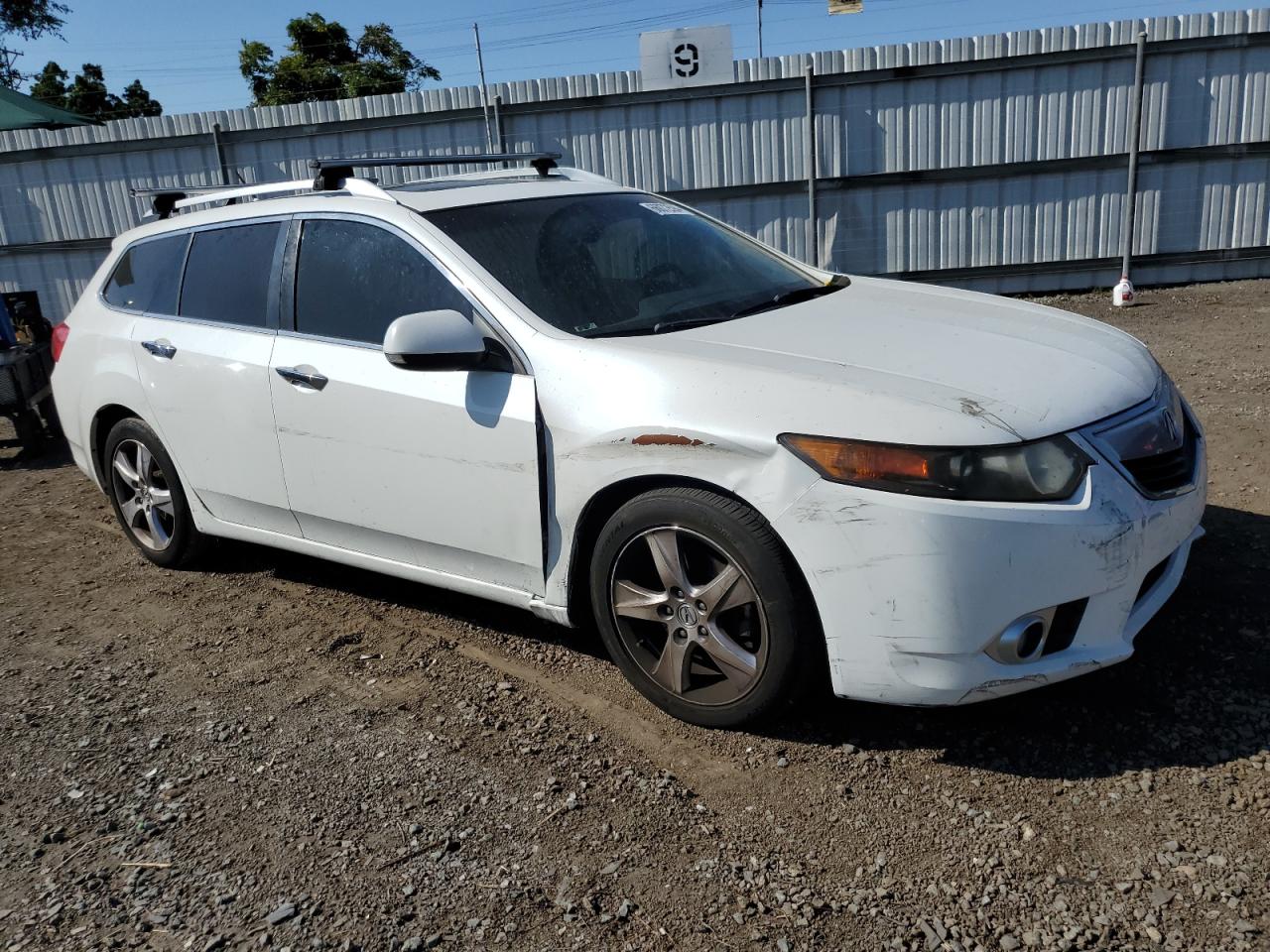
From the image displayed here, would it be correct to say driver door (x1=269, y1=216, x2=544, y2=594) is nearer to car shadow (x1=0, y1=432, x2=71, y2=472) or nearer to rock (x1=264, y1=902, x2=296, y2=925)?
rock (x1=264, y1=902, x2=296, y2=925)

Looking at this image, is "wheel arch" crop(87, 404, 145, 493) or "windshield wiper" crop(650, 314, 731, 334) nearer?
"windshield wiper" crop(650, 314, 731, 334)

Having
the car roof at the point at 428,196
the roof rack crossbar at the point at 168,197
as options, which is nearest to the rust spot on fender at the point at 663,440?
the car roof at the point at 428,196

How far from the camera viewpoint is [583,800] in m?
2.90

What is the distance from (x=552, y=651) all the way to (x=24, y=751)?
1798 mm

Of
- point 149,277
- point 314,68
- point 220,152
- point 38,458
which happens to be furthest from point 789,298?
point 314,68

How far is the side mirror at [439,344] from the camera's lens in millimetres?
3248

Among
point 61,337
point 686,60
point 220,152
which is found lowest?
point 61,337

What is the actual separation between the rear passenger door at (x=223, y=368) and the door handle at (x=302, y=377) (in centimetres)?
10

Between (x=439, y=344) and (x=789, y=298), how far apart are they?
53.4 inches

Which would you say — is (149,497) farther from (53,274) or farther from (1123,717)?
(53,274)

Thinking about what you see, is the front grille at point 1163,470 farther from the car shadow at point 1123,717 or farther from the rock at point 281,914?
the rock at point 281,914

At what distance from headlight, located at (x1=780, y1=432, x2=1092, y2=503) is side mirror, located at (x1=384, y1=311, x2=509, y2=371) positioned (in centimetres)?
124

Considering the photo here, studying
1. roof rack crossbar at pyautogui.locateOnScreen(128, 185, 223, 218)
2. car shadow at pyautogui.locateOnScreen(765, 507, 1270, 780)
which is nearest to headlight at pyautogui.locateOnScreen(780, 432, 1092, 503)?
car shadow at pyautogui.locateOnScreen(765, 507, 1270, 780)

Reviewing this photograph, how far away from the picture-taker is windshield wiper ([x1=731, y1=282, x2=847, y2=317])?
3.65 metres
